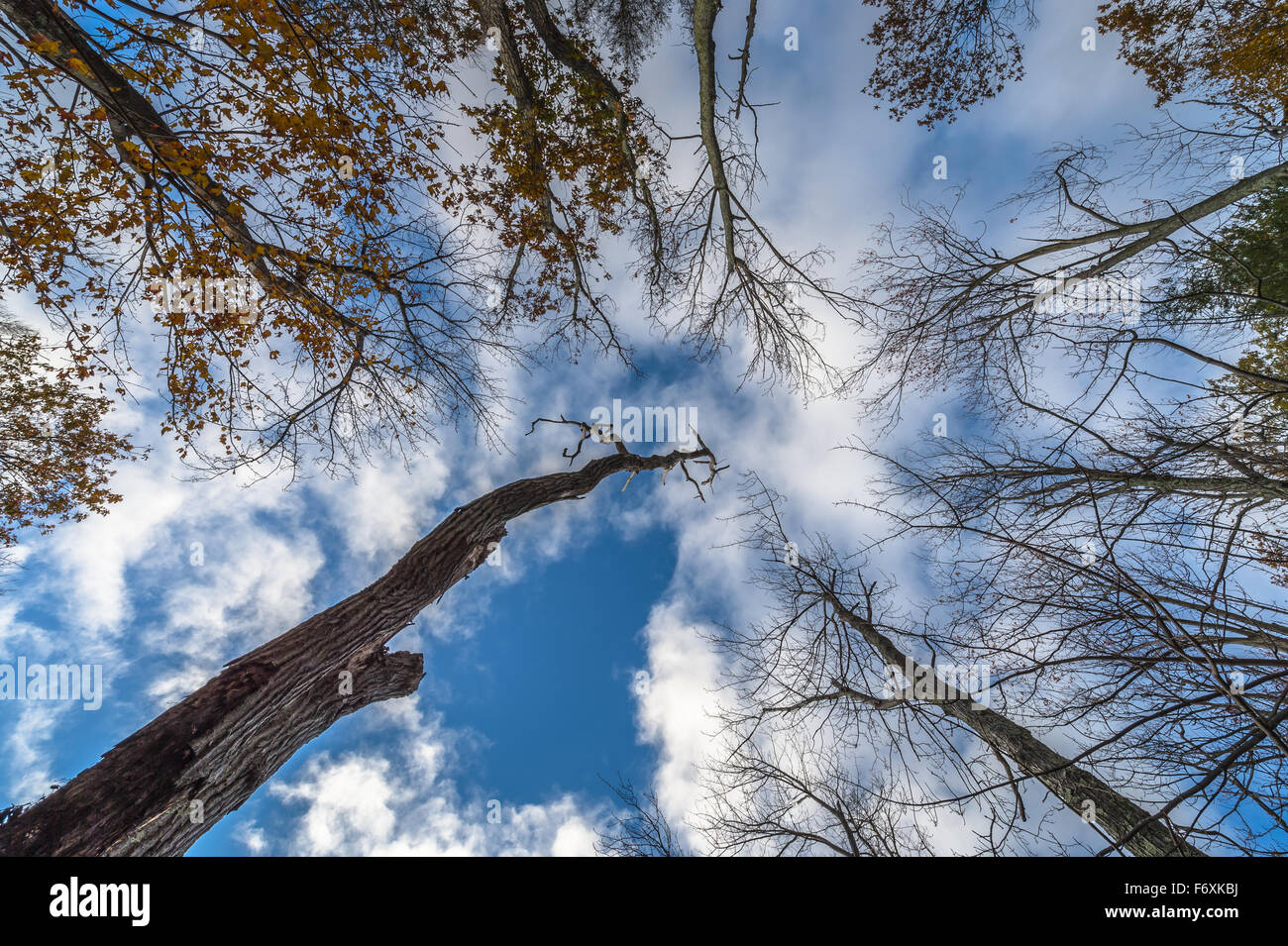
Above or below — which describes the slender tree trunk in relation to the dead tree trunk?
below

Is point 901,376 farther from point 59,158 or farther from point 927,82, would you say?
point 59,158

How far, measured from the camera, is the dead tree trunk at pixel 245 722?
226 centimetres

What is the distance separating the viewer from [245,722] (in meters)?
2.77

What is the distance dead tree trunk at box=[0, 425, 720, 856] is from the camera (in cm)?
226

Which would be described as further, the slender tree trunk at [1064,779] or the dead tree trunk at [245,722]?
the slender tree trunk at [1064,779]

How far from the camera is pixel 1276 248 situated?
17.2 ft

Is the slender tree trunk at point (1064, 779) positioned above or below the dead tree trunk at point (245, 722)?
below

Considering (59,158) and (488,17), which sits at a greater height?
(488,17)

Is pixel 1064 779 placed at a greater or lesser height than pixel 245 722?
lesser

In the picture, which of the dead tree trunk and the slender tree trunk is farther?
the slender tree trunk

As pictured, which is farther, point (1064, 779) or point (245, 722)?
point (1064, 779)
